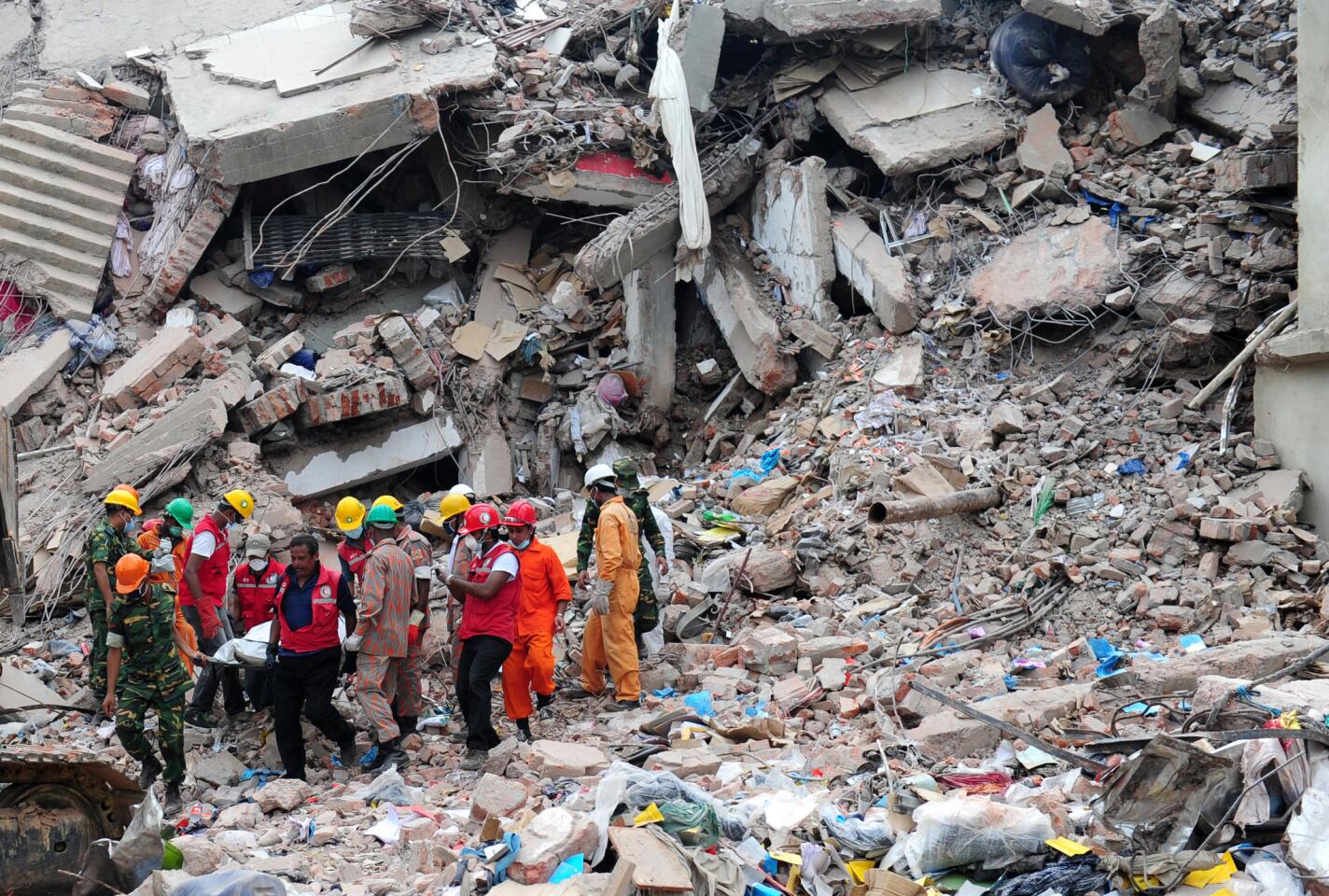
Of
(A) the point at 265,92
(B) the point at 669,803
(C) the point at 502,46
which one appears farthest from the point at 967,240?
(B) the point at 669,803

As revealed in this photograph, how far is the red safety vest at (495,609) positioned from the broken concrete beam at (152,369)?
4932 mm

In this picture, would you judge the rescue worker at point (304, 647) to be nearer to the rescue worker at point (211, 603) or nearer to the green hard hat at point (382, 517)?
the green hard hat at point (382, 517)

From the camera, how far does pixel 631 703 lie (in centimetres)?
751

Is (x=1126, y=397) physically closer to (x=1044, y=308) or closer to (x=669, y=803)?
(x=1044, y=308)

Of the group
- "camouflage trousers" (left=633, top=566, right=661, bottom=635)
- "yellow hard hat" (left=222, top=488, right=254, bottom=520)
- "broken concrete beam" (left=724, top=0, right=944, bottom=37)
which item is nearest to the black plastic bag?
"broken concrete beam" (left=724, top=0, right=944, bottom=37)

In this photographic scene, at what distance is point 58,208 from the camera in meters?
11.5

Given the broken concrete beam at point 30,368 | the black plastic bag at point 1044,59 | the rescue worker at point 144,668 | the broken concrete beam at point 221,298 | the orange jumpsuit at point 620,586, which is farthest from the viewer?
the broken concrete beam at point 221,298

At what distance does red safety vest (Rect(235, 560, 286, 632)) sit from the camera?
298 inches

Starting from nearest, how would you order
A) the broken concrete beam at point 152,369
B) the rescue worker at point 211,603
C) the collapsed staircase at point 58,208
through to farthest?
the rescue worker at point 211,603 → the broken concrete beam at point 152,369 → the collapsed staircase at point 58,208

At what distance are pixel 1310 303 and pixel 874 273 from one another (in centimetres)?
347

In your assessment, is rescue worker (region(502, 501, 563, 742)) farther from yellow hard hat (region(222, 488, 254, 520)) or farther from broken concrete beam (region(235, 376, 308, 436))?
broken concrete beam (region(235, 376, 308, 436))

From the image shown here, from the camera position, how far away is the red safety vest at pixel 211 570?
24.7 ft

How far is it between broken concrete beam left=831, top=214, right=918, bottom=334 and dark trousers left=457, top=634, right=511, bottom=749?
16.9ft

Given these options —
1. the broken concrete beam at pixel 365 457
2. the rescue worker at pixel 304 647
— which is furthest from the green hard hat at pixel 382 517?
the broken concrete beam at pixel 365 457
